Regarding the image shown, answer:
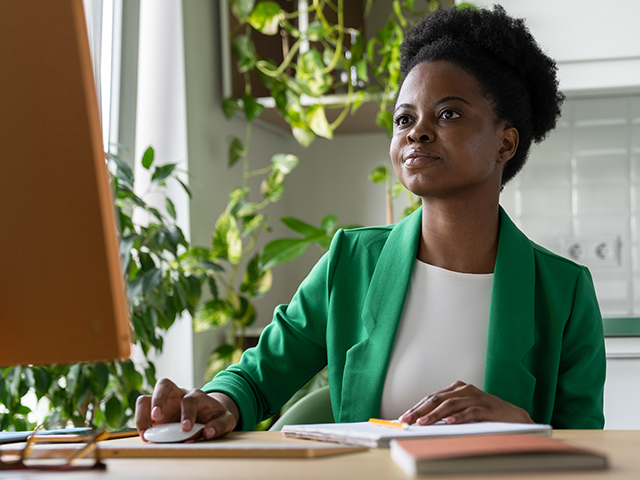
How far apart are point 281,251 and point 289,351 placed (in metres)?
1.21

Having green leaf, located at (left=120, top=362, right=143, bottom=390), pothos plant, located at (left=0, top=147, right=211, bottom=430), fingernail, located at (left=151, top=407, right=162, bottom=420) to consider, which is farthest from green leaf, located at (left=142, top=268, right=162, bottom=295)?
fingernail, located at (left=151, top=407, right=162, bottom=420)

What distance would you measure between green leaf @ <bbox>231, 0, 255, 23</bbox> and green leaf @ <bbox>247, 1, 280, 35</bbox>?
23mm

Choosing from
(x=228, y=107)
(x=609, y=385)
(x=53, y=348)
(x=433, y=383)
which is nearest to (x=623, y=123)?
(x=609, y=385)

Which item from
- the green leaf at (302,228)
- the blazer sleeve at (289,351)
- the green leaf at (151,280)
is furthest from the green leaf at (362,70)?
the blazer sleeve at (289,351)

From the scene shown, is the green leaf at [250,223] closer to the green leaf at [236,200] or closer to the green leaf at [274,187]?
the green leaf at [236,200]

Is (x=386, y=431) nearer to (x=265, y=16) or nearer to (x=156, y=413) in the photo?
(x=156, y=413)

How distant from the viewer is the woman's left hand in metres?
0.85

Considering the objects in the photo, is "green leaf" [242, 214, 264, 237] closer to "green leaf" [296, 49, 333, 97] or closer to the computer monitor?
"green leaf" [296, 49, 333, 97]

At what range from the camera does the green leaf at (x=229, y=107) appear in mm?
2648

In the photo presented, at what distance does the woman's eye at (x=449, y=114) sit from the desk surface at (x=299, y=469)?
0.66 metres

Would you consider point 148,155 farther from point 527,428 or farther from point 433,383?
point 527,428

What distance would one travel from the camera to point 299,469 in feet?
2.04

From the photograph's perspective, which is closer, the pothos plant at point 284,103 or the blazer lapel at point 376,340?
the blazer lapel at point 376,340

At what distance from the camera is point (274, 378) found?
4.00 feet
